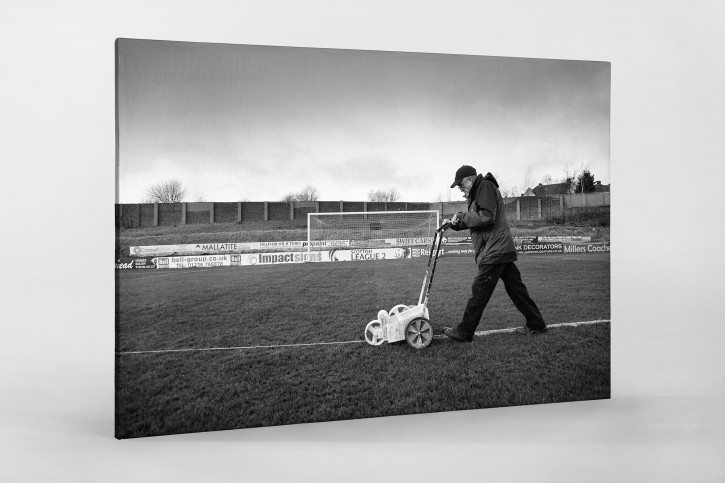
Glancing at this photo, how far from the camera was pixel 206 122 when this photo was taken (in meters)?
4.30

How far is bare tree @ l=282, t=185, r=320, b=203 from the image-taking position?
4457mm

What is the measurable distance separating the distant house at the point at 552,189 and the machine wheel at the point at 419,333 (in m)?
1.32

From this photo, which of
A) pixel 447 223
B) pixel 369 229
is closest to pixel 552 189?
pixel 447 223

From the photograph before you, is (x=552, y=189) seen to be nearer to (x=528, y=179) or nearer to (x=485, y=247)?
(x=528, y=179)

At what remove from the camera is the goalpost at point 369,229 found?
4551 mm

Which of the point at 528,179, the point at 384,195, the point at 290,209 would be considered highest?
the point at 528,179

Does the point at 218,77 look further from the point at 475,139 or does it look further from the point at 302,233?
the point at 475,139

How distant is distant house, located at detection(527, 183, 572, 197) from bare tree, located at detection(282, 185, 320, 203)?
5.51 feet

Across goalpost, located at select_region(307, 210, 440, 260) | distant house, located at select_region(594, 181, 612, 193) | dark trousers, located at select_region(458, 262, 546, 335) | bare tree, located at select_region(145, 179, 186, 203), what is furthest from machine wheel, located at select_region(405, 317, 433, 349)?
bare tree, located at select_region(145, 179, 186, 203)

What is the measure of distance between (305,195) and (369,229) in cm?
52

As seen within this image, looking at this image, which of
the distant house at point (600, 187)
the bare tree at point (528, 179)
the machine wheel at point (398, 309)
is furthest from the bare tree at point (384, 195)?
the distant house at point (600, 187)

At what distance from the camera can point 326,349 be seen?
4.49 metres

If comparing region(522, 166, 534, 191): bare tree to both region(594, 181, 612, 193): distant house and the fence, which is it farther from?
region(594, 181, 612, 193): distant house
